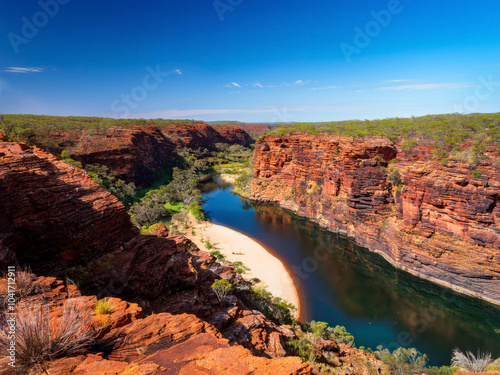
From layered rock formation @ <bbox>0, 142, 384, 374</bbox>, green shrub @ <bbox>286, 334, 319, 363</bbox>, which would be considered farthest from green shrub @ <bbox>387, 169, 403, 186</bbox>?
green shrub @ <bbox>286, 334, 319, 363</bbox>

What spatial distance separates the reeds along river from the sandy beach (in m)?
1.22

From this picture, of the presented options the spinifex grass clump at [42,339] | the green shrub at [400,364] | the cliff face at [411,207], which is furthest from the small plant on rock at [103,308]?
the cliff face at [411,207]

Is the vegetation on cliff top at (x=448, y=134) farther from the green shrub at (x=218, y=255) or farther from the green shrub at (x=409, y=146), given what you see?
the green shrub at (x=218, y=255)

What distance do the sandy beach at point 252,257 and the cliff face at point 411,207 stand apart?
1223 cm

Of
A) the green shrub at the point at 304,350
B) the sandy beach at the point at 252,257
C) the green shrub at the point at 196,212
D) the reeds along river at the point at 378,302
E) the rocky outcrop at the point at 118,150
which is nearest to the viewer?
the green shrub at the point at 304,350

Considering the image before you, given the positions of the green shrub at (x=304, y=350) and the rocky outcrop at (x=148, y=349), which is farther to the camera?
the green shrub at (x=304, y=350)

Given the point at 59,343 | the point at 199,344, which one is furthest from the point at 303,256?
the point at 59,343

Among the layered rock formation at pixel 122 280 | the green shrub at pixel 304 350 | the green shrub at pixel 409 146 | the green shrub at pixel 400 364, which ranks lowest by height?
the green shrub at pixel 400 364

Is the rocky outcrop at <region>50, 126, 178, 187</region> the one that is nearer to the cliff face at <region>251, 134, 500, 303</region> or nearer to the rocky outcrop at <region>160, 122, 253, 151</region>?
the rocky outcrop at <region>160, 122, 253, 151</region>

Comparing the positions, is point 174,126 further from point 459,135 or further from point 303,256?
point 459,135

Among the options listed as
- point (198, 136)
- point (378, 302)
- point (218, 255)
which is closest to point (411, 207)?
point (378, 302)

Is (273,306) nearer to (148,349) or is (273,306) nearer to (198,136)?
(148,349)

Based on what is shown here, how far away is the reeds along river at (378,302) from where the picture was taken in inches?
706

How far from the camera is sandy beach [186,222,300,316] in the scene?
22.9 metres
